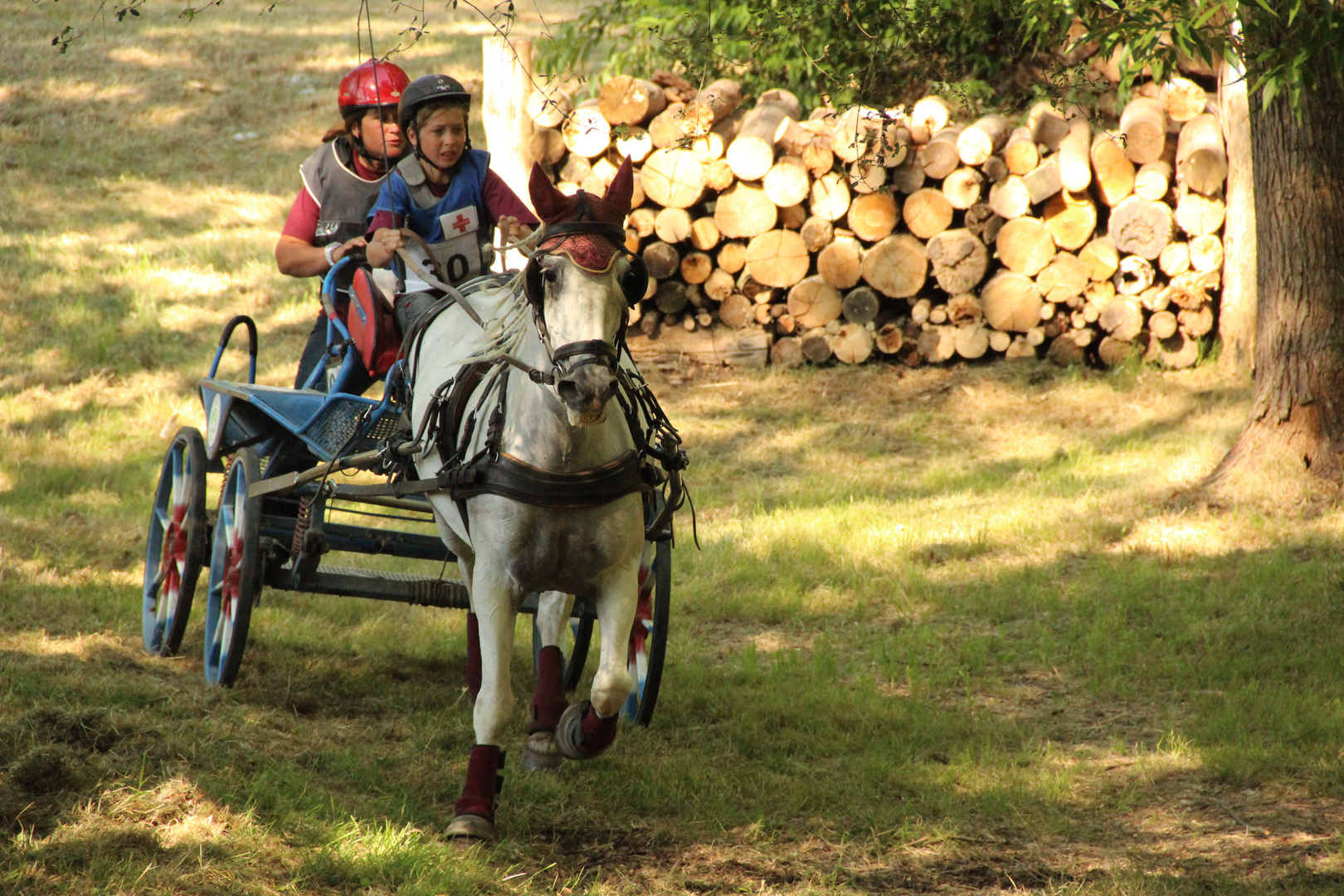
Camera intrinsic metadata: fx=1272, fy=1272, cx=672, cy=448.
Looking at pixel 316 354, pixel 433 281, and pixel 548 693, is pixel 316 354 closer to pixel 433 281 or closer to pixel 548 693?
pixel 433 281

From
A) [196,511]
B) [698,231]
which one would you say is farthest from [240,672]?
[698,231]

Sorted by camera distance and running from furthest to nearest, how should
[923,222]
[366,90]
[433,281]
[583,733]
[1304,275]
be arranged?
[923,222]
[1304,275]
[366,90]
[433,281]
[583,733]

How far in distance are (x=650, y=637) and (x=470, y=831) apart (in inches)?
52.9

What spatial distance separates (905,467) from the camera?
7879 mm

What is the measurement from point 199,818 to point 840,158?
21.1 ft

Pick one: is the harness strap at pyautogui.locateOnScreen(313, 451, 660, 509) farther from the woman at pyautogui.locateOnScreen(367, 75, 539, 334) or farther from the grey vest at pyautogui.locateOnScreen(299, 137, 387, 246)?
the grey vest at pyautogui.locateOnScreen(299, 137, 387, 246)

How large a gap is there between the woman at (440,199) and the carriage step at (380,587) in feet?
3.13

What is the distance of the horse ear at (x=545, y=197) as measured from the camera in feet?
10.6

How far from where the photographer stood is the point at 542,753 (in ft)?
13.8

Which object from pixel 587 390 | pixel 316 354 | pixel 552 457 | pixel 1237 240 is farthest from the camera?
pixel 1237 240

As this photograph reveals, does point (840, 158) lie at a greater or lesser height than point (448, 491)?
greater

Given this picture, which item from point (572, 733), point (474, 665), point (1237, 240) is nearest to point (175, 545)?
point (474, 665)

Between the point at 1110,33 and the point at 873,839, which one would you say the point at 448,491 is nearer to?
the point at 873,839

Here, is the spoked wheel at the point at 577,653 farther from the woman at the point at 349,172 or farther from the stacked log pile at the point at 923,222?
the stacked log pile at the point at 923,222
